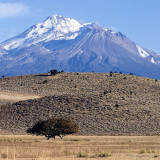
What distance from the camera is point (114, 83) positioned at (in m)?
107

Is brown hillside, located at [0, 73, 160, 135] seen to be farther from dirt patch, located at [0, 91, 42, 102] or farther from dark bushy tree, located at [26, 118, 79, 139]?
dark bushy tree, located at [26, 118, 79, 139]

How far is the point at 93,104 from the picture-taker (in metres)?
→ 86.7

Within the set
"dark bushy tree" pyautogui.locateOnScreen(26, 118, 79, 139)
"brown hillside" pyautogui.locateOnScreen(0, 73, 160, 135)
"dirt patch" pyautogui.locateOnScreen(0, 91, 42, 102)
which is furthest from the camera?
"dirt patch" pyautogui.locateOnScreen(0, 91, 42, 102)

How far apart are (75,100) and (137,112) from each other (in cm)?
1086

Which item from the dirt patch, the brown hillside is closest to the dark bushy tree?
the brown hillside

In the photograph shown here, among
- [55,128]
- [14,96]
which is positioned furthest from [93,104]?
[55,128]

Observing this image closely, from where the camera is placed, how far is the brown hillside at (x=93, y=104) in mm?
77375

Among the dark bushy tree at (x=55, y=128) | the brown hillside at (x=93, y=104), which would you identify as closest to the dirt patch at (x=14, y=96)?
the brown hillside at (x=93, y=104)

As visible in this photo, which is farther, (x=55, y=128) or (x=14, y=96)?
(x=14, y=96)

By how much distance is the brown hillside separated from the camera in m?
77.4

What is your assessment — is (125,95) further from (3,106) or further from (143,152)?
(143,152)

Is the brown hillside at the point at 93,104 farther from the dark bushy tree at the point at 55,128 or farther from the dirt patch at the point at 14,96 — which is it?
the dark bushy tree at the point at 55,128

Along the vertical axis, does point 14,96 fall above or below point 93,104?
above

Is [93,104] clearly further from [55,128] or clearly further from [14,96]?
[55,128]
